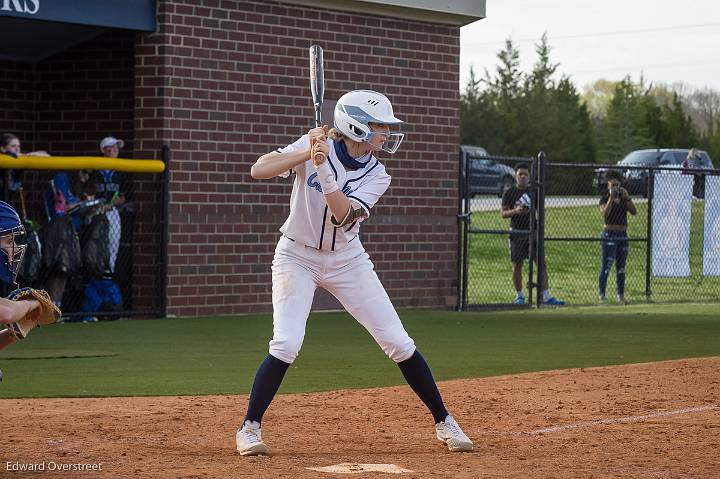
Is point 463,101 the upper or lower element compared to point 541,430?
upper

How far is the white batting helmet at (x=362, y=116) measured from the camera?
7336 mm

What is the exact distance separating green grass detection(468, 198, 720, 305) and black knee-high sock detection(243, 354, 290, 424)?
14.6 metres

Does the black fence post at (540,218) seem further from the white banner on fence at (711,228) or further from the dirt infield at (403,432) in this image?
the dirt infield at (403,432)

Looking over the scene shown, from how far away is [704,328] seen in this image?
1667cm

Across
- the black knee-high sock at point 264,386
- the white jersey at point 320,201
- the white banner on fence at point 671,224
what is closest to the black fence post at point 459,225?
the white banner on fence at point 671,224

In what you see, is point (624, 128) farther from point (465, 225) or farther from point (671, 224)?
point (465, 225)

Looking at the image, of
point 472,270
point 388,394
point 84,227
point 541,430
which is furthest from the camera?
point 472,270

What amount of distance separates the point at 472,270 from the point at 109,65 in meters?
13.1

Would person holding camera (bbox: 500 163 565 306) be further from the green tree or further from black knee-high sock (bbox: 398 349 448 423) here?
the green tree

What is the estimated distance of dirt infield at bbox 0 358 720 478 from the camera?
704 centimetres

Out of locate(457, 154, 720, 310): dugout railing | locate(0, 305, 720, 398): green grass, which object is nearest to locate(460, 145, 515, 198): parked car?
locate(457, 154, 720, 310): dugout railing

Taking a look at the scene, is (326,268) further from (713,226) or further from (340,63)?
(713,226)

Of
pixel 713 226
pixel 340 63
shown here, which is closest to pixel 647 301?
pixel 713 226

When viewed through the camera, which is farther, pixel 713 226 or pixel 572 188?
pixel 572 188
